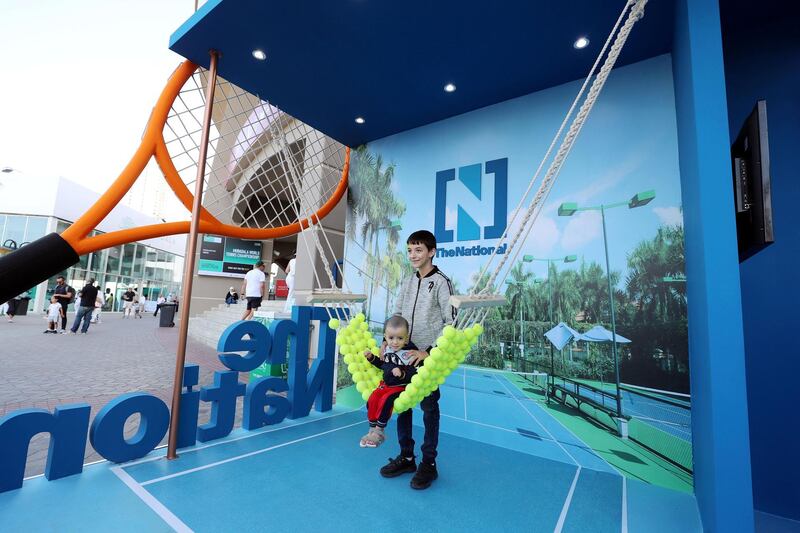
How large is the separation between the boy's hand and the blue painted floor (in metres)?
0.65

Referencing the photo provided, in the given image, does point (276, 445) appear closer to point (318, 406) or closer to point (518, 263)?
point (318, 406)

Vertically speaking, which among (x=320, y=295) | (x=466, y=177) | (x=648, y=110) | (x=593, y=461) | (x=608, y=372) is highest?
(x=648, y=110)

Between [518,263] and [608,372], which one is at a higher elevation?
[518,263]

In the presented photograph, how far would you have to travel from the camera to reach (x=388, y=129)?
3846 mm

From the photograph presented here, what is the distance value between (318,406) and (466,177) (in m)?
2.38

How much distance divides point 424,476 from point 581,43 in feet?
9.15

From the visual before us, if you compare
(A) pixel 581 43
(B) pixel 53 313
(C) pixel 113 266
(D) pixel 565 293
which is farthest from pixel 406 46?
(C) pixel 113 266

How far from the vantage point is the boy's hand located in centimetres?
188

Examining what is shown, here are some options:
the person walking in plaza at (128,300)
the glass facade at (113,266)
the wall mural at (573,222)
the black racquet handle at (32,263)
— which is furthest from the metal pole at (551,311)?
the person walking in plaza at (128,300)

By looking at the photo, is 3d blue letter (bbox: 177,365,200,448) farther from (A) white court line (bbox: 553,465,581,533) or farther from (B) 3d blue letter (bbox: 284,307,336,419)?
(A) white court line (bbox: 553,465,581,533)

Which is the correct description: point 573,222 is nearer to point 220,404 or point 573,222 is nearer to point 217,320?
point 220,404

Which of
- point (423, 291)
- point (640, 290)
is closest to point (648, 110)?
point (640, 290)

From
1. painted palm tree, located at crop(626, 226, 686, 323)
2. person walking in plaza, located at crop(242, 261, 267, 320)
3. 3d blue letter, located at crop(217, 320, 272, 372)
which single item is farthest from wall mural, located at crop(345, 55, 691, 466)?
person walking in plaza, located at crop(242, 261, 267, 320)

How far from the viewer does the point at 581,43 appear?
2449mm
